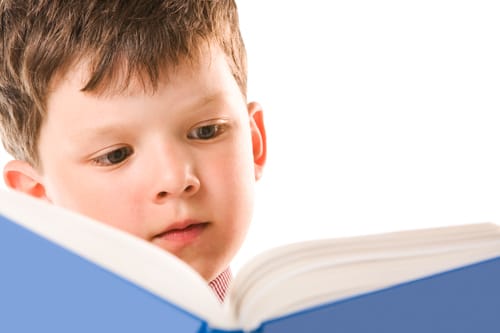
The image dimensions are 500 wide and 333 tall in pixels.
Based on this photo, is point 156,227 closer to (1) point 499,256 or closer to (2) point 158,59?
(2) point 158,59

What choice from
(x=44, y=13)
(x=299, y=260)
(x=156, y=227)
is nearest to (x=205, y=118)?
(x=156, y=227)

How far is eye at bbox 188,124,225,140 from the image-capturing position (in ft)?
5.24

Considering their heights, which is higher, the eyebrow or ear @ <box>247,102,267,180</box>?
the eyebrow

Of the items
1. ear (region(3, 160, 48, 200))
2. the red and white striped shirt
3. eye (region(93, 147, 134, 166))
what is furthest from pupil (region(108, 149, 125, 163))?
the red and white striped shirt

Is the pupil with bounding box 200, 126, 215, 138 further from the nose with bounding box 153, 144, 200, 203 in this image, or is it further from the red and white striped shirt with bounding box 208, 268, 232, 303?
the red and white striped shirt with bounding box 208, 268, 232, 303

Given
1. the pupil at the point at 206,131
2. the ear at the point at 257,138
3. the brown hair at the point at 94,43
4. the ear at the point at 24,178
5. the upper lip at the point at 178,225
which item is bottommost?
the ear at the point at 24,178

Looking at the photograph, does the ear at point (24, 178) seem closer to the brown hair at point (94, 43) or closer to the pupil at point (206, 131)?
the brown hair at point (94, 43)

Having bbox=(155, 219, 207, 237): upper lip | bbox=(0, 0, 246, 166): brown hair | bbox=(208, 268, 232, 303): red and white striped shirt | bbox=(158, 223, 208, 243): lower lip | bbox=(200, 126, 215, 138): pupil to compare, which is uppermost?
bbox=(0, 0, 246, 166): brown hair

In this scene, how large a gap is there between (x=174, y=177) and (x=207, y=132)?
132mm

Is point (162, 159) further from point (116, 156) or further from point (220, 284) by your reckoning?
point (220, 284)

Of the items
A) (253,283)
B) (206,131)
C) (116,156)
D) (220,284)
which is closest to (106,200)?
(116,156)

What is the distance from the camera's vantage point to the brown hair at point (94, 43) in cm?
157

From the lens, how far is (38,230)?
3.58 ft

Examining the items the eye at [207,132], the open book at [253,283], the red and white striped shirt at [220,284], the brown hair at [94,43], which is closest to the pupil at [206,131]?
the eye at [207,132]
